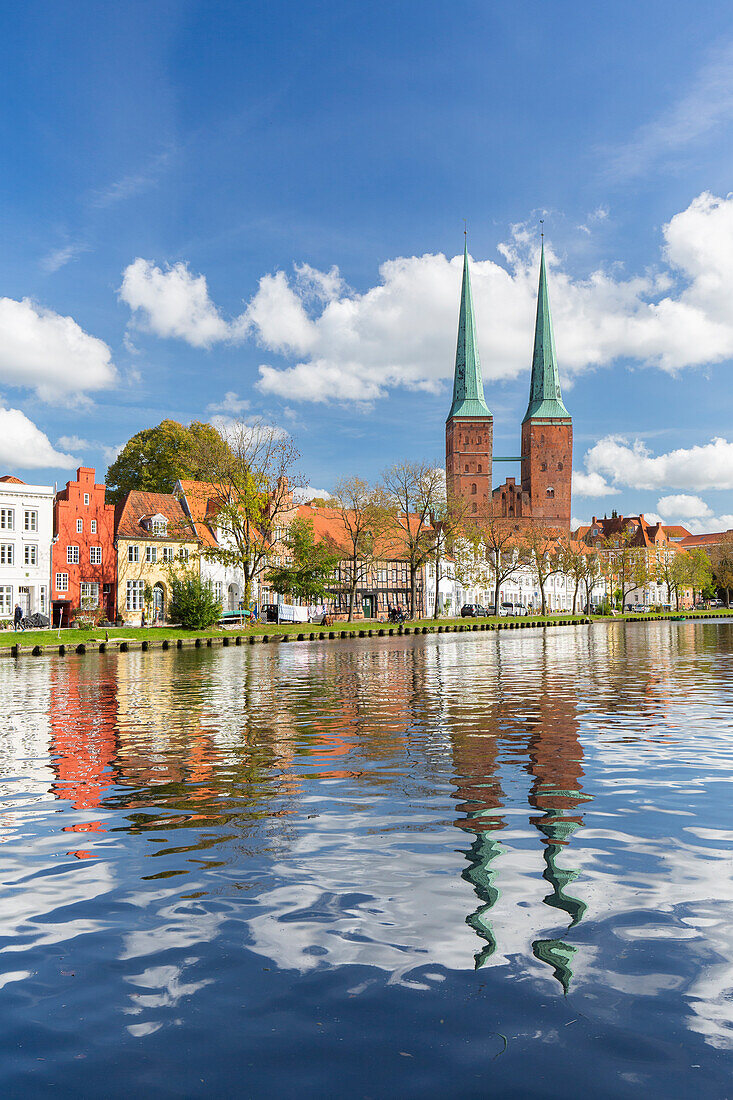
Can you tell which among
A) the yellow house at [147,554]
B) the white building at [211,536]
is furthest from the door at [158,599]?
the white building at [211,536]

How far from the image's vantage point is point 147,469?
8538cm

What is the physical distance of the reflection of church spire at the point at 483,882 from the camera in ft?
18.2

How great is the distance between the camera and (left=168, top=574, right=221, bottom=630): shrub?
61.8m

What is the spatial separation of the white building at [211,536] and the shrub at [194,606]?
50.3ft

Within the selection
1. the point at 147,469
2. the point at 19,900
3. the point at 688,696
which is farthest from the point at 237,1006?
the point at 147,469

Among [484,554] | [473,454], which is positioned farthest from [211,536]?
[473,454]

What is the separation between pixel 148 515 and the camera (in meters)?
75.2

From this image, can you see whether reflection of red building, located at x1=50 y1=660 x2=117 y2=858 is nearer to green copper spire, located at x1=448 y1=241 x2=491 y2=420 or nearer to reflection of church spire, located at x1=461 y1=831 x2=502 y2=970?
reflection of church spire, located at x1=461 y1=831 x2=502 y2=970

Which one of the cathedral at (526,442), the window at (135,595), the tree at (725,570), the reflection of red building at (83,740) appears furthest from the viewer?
the tree at (725,570)

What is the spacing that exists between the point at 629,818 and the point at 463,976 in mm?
4478

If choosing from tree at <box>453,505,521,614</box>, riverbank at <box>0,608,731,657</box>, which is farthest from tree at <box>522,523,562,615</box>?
riverbank at <box>0,608,731,657</box>

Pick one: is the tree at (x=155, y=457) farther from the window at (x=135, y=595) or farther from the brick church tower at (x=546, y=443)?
the brick church tower at (x=546, y=443)

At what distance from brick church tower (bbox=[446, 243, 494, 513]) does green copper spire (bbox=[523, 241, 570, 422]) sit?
11.0 meters

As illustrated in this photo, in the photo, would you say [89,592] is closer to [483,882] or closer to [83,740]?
[83,740]
